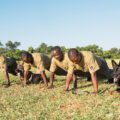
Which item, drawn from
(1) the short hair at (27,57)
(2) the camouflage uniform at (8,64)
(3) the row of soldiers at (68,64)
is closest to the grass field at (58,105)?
(3) the row of soldiers at (68,64)

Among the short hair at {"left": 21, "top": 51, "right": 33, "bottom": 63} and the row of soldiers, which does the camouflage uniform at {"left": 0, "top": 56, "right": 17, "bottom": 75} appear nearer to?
the row of soldiers

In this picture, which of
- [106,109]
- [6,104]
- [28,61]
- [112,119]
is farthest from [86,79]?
[112,119]

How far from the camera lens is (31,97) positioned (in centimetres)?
1119

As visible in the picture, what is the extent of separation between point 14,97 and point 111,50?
4443 centimetres

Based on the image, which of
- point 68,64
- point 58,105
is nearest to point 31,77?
point 68,64

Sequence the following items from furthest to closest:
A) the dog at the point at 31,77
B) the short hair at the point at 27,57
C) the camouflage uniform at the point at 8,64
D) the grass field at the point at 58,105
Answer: the camouflage uniform at the point at 8,64 → the dog at the point at 31,77 → the short hair at the point at 27,57 → the grass field at the point at 58,105

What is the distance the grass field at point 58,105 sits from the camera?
841cm

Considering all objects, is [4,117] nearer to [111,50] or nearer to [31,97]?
[31,97]

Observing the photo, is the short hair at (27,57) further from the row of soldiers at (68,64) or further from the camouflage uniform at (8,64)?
the camouflage uniform at (8,64)

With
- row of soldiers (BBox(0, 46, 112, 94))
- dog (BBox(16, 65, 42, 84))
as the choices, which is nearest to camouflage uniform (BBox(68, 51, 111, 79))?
row of soldiers (BBox(0, 46, 112, 94))

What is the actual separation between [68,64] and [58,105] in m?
3.08

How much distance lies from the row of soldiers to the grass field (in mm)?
685

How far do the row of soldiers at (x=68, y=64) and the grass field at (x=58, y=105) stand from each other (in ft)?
2.25

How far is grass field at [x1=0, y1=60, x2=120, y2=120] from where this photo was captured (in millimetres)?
8406
